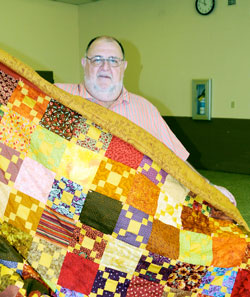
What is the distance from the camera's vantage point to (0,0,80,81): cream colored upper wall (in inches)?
259

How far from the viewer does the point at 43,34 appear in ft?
23.4

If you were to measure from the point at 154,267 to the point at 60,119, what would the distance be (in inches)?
27.1

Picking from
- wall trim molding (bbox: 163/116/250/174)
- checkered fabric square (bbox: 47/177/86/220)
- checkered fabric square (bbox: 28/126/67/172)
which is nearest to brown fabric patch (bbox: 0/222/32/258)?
checkered fabric square (bbox: 47/177/86/220)

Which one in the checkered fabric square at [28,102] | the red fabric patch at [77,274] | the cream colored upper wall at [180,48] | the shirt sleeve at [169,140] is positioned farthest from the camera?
the cream colored upper wall at [180,48]

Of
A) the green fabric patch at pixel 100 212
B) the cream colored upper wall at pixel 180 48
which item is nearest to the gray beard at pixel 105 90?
the green fabric patch at pixel 100 212

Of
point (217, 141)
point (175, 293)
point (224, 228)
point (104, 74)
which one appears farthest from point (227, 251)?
point (217, 141)

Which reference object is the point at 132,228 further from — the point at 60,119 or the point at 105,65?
the point at 105,65

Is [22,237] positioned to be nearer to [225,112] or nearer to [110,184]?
[110,184]

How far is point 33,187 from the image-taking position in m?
1.47

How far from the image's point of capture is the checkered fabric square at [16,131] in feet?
4.90

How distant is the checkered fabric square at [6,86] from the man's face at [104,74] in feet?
2.48

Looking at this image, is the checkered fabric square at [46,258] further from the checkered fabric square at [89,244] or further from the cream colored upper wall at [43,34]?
the cream colored upper wall at [43,34]

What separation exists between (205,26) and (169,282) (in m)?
5.19

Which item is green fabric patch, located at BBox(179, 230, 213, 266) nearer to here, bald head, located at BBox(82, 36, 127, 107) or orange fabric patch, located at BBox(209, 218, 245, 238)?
orange fabric patch, located at BBox(209, 218, 245, 238)
